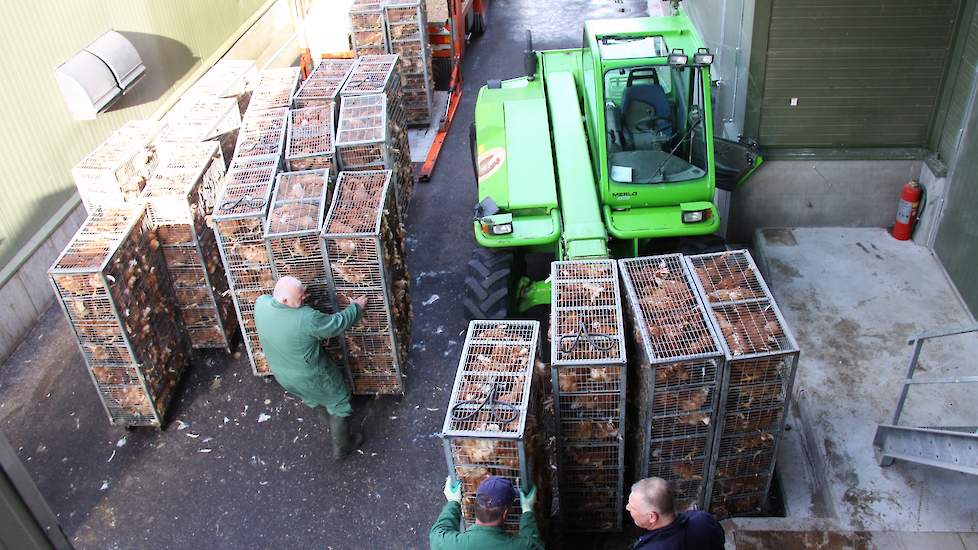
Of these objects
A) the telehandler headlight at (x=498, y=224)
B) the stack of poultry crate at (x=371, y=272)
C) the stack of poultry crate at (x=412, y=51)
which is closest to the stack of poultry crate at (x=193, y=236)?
the stack of poultry crate at (x=371, y=272)

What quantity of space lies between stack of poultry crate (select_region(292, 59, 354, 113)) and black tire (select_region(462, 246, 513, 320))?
303cm

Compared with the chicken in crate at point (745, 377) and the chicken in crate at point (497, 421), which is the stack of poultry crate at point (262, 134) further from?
the chicken in crate at point (745, 377)

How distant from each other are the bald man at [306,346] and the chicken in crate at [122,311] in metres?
1.44

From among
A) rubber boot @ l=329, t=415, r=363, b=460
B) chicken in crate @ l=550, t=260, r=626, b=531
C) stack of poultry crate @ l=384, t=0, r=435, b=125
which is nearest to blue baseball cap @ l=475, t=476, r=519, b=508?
chicken in crate @ l=550, t=260, r=626, b=531

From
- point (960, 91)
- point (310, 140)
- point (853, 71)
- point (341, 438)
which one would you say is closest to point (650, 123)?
point (853, 71)

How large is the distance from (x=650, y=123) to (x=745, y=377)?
3.67 metres

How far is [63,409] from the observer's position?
8242 millimetres

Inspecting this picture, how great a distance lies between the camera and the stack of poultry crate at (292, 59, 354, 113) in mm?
10047

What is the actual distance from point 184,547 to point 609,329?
4.06 meters

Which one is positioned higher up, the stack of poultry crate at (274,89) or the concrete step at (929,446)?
the stack of poultry crate at (274,89)

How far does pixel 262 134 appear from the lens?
9180 mm

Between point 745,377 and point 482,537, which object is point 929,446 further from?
point 482,537

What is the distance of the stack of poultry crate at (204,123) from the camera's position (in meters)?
9.23

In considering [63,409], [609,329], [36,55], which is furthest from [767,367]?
[36,55]
